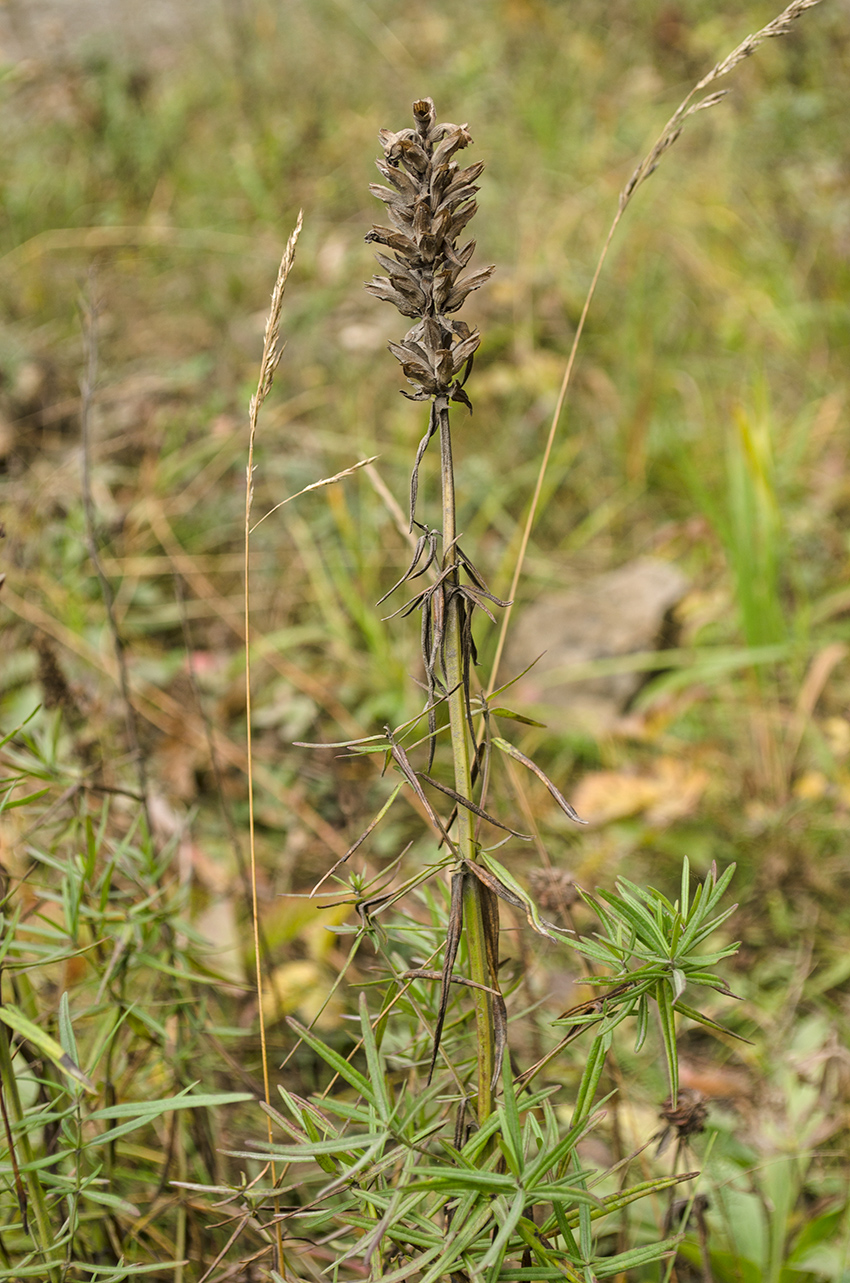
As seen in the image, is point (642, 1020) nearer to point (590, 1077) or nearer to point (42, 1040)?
point (590, 1077)

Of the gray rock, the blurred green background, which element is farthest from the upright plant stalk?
the gray rock

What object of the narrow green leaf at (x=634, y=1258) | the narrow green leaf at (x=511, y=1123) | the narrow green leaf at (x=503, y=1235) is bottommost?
the narrow green leaf at (x=634, y=1258)

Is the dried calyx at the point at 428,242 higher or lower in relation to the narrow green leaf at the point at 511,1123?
higher

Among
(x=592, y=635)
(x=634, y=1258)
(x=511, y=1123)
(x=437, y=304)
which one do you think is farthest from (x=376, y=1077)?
(x=592, y=635)

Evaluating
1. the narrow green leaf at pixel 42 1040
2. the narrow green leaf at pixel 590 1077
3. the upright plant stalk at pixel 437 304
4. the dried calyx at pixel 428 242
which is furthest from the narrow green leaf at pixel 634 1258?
the dried calyx at pixel 428 242

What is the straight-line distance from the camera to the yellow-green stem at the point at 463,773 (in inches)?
A: 22.5

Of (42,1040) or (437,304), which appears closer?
(437,304)

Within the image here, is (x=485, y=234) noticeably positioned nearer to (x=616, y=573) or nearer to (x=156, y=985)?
(x=616, y=573)

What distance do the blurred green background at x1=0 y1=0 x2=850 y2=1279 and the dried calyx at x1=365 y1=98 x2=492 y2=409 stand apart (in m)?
0.69

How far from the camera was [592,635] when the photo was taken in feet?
8.55

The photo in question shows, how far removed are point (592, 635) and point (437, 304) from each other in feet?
6.85

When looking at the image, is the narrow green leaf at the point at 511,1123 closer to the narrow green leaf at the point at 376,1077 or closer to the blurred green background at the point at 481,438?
the narrow green leaf at the point at 376,1077

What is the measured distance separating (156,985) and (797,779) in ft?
4.89

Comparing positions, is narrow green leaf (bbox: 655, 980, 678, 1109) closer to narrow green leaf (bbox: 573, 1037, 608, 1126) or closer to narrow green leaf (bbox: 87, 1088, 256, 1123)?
narrow green leaf (bbox: 573, 1037, 608, 1126)
